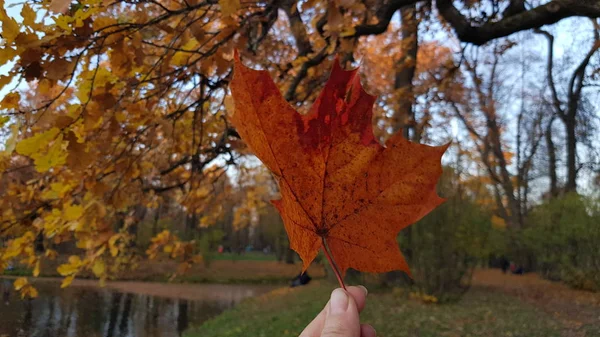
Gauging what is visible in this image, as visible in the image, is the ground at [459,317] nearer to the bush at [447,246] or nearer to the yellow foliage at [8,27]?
the bush at [447,246]

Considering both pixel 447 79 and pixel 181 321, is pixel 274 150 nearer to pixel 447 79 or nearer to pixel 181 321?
pixel 447 79

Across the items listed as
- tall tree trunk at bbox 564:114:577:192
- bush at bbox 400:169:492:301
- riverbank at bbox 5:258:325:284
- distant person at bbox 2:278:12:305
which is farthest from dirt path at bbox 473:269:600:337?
distant person at bbox 2:278:12:305

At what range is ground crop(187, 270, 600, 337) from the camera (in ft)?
22.6

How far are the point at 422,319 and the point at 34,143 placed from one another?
303 inches

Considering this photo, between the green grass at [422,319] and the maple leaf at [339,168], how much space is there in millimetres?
6461

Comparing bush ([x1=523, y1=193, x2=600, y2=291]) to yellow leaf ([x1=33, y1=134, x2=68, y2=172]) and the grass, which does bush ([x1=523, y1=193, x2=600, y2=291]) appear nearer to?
the grass

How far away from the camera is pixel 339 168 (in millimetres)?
719

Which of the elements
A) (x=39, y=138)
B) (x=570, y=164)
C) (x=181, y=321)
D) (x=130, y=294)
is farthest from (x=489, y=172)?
(x=39, y=138)

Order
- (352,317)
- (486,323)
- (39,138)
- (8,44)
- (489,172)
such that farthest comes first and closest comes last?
1. (489,172)
2. (486,323)
3. (39,138)
4. (8,44)
5. (352,317)

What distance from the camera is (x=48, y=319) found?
11625mm

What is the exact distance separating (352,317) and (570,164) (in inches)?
688

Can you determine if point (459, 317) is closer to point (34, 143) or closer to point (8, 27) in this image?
point (34, 143)

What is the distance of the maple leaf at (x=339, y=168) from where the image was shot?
67 centimetres

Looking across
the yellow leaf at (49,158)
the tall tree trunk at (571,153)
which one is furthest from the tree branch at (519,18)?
the tall tree trunk at (571,153)
